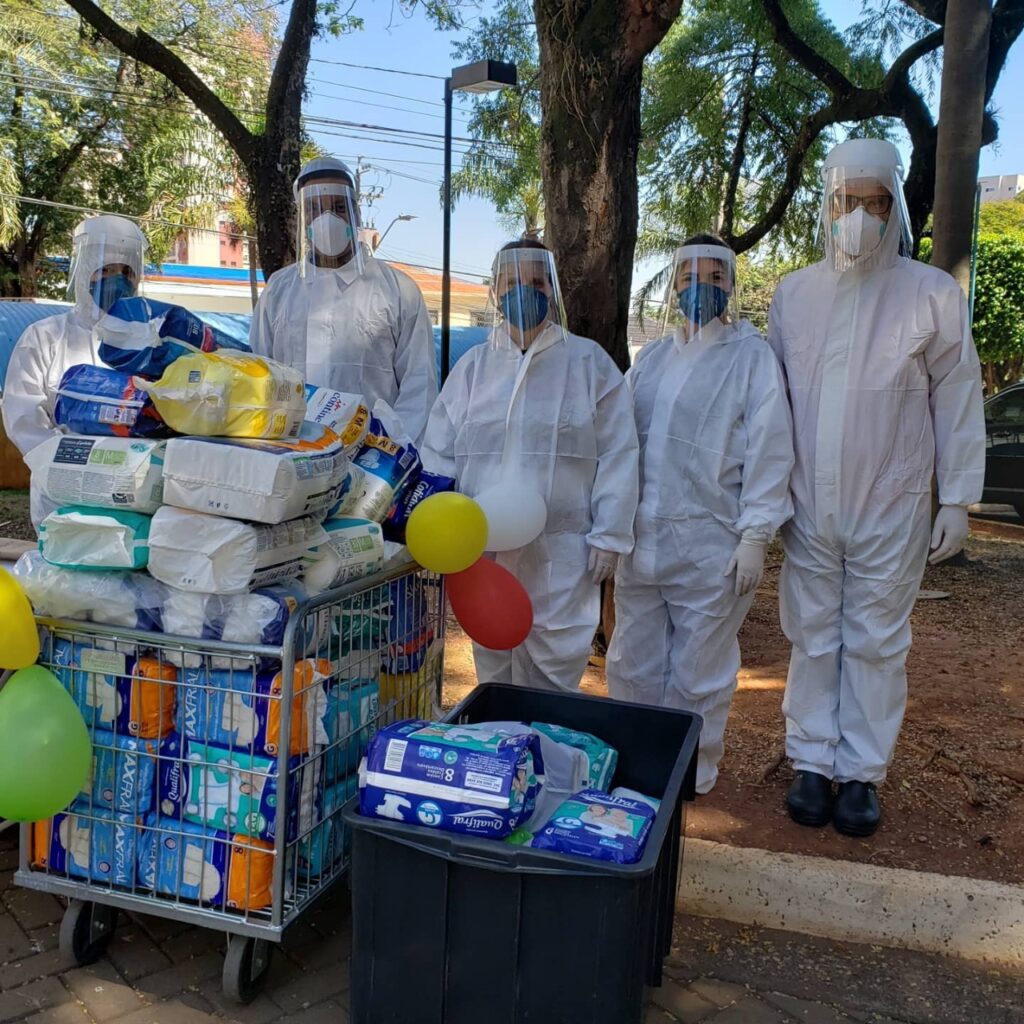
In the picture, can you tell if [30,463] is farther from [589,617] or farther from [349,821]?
[589,617]

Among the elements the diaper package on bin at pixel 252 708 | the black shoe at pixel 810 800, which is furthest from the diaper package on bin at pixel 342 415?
the black shoe at pixel 810 800

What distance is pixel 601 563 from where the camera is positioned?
2.99 metres

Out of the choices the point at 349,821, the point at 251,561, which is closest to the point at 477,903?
the point at 349,821

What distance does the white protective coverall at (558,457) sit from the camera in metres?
3.01

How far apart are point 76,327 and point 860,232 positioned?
8.92 ft

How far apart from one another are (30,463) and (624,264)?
2913 millimetres

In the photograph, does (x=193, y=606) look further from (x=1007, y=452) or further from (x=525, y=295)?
(x=1007, y=452)

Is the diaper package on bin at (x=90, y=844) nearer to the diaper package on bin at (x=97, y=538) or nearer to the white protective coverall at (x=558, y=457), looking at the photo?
the diaper package on bin at (x=97, y=538)

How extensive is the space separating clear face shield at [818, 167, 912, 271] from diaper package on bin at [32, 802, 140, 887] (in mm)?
2554

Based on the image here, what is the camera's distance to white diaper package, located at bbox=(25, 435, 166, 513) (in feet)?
7.13

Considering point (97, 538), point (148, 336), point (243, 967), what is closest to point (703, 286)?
point (148, 336)

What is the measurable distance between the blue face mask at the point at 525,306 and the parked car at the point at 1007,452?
26.7 feet

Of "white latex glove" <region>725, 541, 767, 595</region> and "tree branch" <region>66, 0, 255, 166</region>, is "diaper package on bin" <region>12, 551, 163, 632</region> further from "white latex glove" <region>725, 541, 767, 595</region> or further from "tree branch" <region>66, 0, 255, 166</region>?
"tree branch" <region>66, 0, 255, 166</region>

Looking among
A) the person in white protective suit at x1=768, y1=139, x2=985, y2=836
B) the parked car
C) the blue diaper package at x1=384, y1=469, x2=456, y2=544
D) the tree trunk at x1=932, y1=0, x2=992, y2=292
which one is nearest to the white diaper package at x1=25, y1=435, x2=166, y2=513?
the blue diaper package at x1=384, y1=469, x2=456, y2=544
